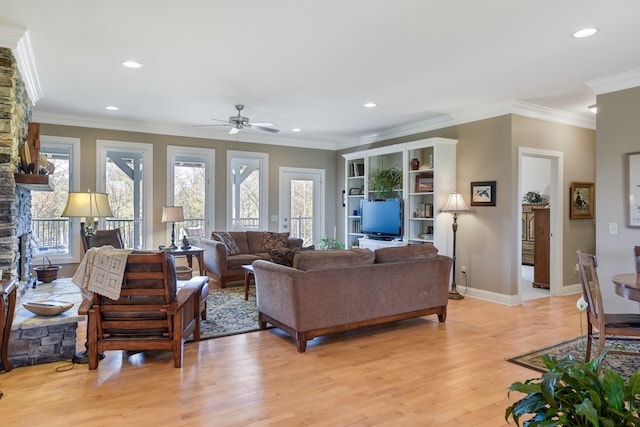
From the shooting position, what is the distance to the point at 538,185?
8938 millimetres

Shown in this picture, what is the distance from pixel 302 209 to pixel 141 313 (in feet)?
18.1

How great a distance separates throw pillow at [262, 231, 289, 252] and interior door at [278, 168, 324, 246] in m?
1.04

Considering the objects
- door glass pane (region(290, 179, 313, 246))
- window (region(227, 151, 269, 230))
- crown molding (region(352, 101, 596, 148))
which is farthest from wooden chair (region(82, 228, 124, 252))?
crown molding (region(352, 101, 596, 148))

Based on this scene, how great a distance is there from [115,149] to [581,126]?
7192mm

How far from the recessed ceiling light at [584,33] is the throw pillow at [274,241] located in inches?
197

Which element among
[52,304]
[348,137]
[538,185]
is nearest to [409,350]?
[52,304]

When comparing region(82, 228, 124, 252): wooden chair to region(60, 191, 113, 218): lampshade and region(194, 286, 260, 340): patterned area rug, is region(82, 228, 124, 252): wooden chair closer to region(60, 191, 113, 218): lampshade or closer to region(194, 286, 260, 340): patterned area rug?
region(60, 191, 113, 218): lampshade

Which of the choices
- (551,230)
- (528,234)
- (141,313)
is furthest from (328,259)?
(528,234)

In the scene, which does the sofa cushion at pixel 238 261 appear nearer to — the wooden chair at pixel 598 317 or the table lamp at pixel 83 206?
the table lamp at pixel 83 206

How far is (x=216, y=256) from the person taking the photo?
6238mm

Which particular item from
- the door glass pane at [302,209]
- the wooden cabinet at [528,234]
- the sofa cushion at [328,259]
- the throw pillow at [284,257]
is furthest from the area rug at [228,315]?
the wooden cabinet at [528,234]

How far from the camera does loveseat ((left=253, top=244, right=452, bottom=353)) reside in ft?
11.8

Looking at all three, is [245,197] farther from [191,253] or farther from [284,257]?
[284,257]

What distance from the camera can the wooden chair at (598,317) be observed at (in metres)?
2.93
